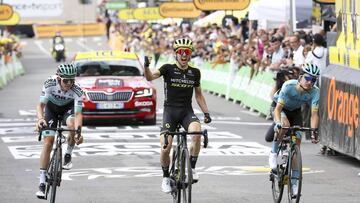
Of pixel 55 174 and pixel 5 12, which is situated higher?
pixel 5 12

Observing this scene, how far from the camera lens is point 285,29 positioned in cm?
→ 2973

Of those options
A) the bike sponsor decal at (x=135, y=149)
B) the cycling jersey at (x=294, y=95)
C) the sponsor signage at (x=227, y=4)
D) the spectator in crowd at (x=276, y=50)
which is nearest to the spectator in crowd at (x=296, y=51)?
the spectator in crowd at (x=276, y=50)

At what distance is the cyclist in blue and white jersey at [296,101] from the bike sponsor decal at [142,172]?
2768mm

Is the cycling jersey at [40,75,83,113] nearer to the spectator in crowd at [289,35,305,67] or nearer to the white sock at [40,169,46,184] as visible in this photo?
the white sock at [40,169,46,184]

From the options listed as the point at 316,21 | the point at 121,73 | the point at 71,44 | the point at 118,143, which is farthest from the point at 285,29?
the point at 71,44

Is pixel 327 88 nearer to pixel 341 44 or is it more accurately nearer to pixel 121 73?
pixel 341 44

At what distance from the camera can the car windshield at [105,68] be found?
25.0m

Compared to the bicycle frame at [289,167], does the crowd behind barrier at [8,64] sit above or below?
below

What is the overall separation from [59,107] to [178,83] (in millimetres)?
1498

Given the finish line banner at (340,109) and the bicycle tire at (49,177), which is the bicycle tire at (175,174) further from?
the finish line banner at (340,109)

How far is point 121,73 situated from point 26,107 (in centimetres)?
562

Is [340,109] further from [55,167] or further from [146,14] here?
[146,14]

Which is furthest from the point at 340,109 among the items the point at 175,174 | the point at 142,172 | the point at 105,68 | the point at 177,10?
the point at 177,10

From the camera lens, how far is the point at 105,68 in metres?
25.0
